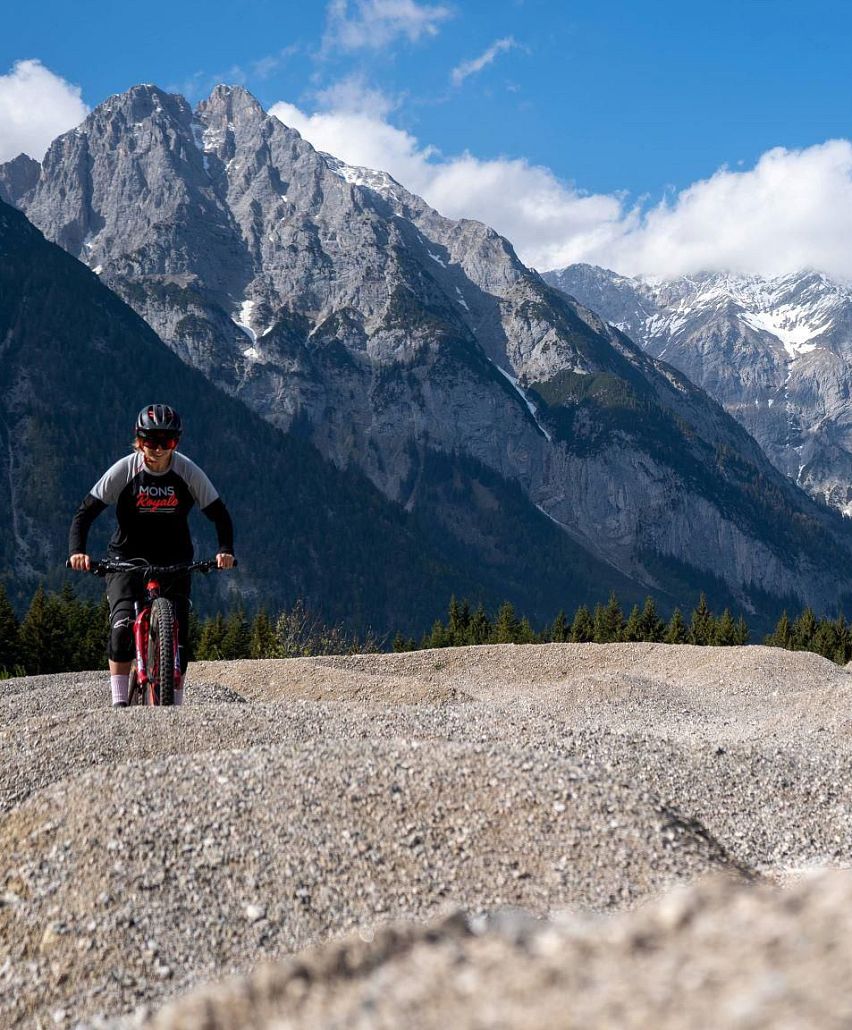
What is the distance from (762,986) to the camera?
2301 millimetres

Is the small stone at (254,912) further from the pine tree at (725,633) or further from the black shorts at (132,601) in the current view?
the pine tree at (725,633)

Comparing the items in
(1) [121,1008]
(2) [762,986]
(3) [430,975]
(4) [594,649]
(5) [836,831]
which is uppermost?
(2) [762,986]

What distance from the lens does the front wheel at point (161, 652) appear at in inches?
425

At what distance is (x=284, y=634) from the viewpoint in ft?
222

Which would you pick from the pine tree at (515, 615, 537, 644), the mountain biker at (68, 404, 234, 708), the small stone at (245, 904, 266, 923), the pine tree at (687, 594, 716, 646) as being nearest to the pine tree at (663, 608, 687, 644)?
the pine tree at (687, 594, 716, 646)

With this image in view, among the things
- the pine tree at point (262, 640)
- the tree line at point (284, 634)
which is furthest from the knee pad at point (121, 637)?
the pine tree at point (262, 640)

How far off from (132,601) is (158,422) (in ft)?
7.11

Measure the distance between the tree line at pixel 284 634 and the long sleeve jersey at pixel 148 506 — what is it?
2122 cm

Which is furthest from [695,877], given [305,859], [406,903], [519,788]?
[305,859]

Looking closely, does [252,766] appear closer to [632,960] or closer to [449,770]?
[449,770]

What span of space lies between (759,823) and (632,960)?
7.18m

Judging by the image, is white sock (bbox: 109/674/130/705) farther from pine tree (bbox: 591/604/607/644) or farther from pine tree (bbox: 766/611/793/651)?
pine tree (bbox: 766/611/793/651)

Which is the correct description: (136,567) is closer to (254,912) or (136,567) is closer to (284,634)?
(254,912)

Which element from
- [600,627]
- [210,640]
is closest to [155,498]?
[210,640]
